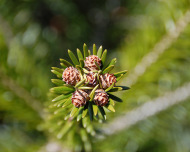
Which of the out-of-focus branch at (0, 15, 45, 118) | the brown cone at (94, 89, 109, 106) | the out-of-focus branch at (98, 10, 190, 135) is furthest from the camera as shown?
the out-of-focus branch at (98, 10, 190, 135)

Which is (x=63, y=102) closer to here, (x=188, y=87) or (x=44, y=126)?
(x=44, y=126)

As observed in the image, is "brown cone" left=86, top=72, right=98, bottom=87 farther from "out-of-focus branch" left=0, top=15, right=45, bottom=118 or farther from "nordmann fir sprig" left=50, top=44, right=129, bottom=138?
"out-of-focus branch" left=0, top=15, right=45, bottom=118

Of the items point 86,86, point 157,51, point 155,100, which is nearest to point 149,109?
point 155,100

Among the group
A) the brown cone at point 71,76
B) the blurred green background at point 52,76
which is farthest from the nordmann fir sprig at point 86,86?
the blurred green background at point 52,76

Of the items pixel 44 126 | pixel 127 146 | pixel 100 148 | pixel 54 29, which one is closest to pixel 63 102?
pixel 44 126

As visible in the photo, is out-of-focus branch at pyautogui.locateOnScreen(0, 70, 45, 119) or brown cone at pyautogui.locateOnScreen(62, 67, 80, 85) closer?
brown cone at pyautogui.locateOnScreen(62, 67, 80, 85)

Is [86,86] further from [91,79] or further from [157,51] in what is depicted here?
[157,51]

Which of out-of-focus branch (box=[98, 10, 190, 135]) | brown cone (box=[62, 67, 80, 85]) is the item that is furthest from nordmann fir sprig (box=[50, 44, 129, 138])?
out-of-focus branch (box=[98, 10, 190, 135])
